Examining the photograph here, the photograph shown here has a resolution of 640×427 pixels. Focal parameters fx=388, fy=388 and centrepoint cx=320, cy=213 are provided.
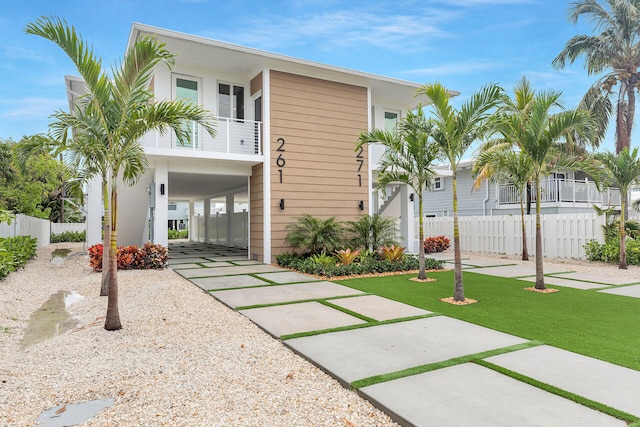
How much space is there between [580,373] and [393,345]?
1662 millimetres

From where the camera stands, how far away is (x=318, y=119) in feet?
39.8

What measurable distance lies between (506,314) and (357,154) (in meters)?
8.10

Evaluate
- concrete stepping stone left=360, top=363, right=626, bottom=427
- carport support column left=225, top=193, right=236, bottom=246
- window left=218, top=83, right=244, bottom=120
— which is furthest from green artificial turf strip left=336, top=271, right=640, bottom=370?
carport support column left=225, top=193, right=236, bottom=246

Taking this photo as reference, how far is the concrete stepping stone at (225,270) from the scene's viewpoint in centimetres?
956

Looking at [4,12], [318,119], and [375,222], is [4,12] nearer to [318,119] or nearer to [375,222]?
[318,119]

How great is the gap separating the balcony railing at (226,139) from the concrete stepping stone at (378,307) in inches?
252

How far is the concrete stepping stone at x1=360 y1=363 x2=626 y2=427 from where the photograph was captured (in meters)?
2.54

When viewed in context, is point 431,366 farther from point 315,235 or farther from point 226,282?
point 315,235

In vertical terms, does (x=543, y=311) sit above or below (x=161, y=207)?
below

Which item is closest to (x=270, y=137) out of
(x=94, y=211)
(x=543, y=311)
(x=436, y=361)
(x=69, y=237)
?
(x=94, y=211)

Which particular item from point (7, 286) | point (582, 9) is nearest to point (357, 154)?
point (7, 286)

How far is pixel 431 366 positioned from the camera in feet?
11.5

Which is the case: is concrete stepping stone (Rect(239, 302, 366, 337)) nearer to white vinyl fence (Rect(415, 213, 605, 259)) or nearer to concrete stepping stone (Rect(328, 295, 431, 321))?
concrete stepping stone (Rect(328, 295, 431, 321))

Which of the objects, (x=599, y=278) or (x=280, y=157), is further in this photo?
(x=280, y=157)
